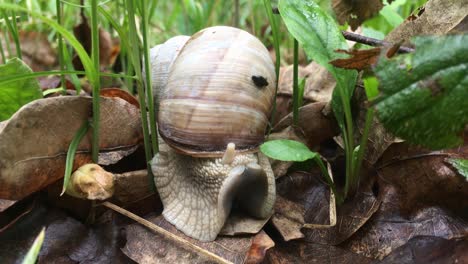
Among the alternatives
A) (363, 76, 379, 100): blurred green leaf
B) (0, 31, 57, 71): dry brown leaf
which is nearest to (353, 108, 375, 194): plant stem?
(363, 76, 379, 100): blurred green leaf

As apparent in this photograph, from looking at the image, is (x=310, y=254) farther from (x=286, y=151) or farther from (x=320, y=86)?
(x=320, y=86)

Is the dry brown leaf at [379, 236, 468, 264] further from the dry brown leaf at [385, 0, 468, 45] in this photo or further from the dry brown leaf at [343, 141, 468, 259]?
the dry brown leaf at [385, 0, 468, 45]

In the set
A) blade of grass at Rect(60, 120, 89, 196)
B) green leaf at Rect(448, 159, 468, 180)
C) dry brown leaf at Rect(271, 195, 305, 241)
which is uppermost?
green leaf at Rect(448, 159, 468, 180)

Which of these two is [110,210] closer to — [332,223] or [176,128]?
[176,128]

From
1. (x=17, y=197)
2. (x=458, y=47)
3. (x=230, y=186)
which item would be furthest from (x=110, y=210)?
(x=458, y=47)

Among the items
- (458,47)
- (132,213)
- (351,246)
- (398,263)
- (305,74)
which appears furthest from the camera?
(305,74)

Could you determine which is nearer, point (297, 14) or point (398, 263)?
point (398, 263)
